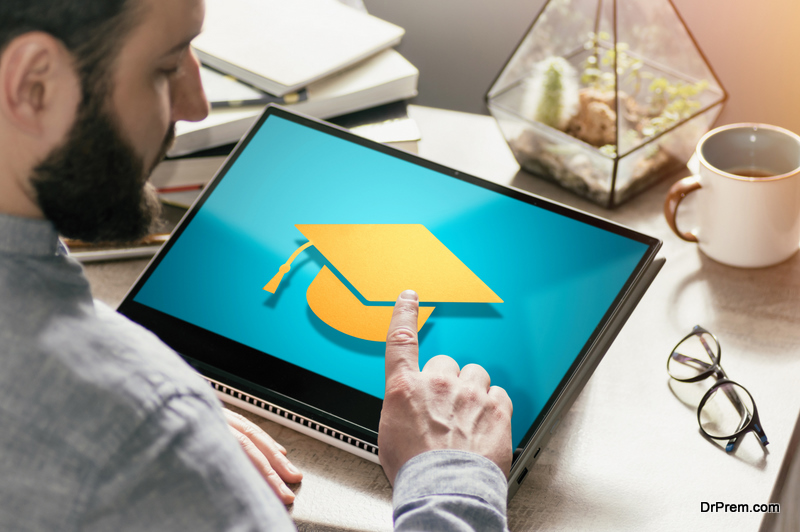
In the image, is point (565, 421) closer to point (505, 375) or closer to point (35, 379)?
point (505, 375)

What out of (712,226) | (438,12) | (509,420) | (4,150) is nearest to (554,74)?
(712,226)

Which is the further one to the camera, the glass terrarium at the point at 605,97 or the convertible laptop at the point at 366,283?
the glass terrarium at the point at 605,97

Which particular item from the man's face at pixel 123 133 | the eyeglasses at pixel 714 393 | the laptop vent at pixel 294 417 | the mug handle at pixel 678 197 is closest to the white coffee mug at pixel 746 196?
the mug handle at pixel 678 197

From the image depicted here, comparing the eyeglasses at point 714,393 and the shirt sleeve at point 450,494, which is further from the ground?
the shirt sleeve at point 450,494

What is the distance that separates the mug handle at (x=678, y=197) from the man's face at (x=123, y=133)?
615mm

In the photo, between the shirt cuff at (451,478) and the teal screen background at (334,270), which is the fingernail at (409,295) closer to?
the teal screen background at (334,270)

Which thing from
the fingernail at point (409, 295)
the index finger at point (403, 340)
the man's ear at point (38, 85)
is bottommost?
the index finger at point (403, 340)

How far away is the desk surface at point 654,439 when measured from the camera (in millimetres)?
654

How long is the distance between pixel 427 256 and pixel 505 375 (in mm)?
167

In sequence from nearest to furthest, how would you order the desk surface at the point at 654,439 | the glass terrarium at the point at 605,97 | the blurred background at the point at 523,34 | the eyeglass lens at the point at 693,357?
the desk surface at the point at 654,439 → the eyeglass lens at the point at 693,357 → the glass terrarium at the point at 605,97 → the blurred background at the point at 523,34

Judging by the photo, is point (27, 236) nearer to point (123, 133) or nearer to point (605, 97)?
point (123, 133)

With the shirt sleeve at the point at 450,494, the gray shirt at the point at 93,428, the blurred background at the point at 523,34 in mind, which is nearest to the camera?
the gray shirt at the point at 93,428

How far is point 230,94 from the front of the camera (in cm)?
100

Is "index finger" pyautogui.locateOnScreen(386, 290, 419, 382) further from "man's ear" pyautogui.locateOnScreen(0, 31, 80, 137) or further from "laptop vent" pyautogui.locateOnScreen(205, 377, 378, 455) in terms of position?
"man's ear" pyautogui.locateOnScreen(0, 31, 80, 137)
